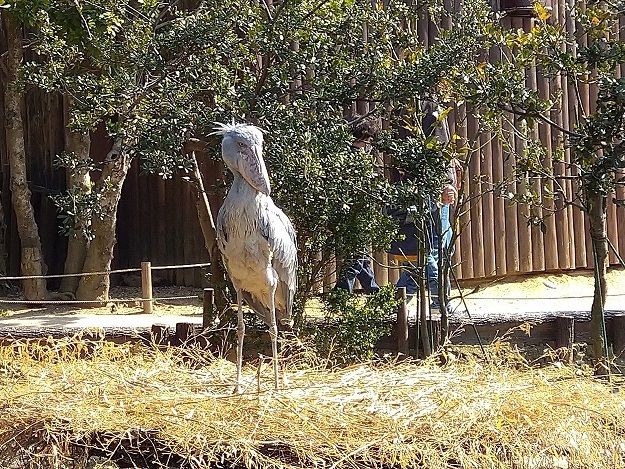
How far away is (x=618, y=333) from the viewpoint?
6625mm

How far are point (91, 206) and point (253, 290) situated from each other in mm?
2113

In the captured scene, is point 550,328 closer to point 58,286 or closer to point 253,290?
point 253,290

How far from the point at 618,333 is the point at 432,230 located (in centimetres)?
153

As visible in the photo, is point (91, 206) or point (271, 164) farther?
point (91, 206)

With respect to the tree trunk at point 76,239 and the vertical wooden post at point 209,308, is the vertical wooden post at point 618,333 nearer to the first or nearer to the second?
the vertical wooden post at point 209,308

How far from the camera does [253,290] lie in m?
4.73

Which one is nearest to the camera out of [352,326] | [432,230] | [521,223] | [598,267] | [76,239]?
[598,267]

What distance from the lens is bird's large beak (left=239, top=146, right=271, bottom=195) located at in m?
4.40

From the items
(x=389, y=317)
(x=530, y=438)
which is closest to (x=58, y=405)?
(x=530, y=438)

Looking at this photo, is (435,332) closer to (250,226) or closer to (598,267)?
(598,267)

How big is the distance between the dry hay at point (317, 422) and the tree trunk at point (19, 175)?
5.71 metres

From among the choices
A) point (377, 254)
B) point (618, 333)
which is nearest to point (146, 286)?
point (377, 254)

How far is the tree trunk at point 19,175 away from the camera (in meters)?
9.88

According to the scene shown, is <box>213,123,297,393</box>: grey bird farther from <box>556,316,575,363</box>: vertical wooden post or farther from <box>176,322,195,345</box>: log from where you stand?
<box>556,316,575,363</box>: vertical wooden post
